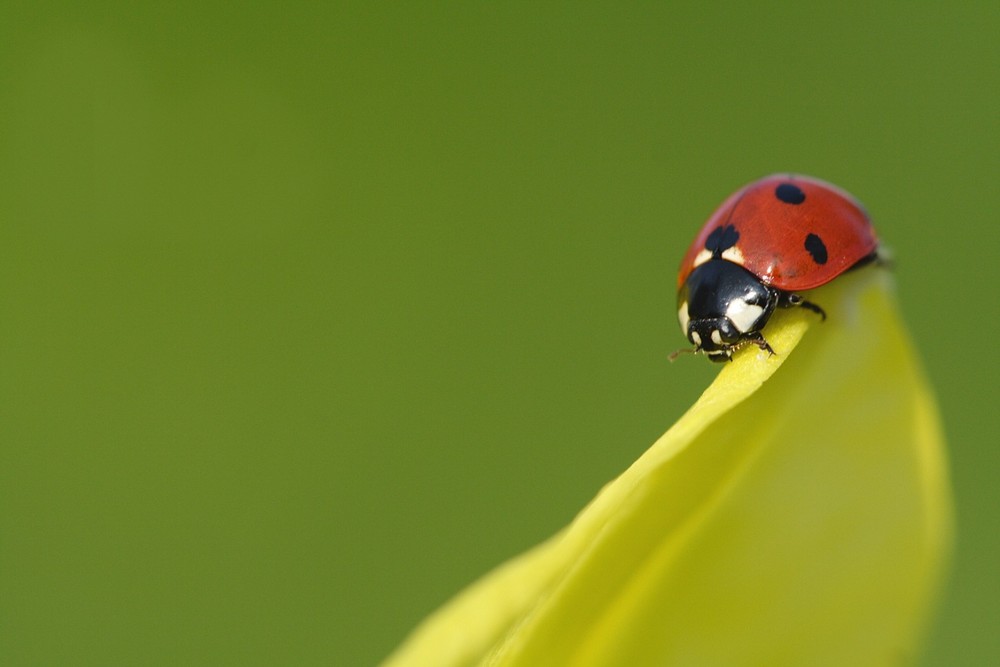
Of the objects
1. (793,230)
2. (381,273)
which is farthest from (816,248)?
(381,273)

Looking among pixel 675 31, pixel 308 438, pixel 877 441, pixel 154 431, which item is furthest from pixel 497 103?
pixel 877 441

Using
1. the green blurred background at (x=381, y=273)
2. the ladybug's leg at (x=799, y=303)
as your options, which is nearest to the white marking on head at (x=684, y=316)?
the ladybug's leg at (x=799, y=303)

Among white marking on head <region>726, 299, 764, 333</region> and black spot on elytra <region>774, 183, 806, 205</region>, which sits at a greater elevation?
black spot on elytra <region>774, 183, 806, 205</region>

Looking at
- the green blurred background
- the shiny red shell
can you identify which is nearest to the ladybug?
the shiny red shell

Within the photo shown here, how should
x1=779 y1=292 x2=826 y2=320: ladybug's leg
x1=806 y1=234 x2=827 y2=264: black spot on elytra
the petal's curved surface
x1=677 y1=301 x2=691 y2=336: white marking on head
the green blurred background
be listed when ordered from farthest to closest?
the green blurred background < x1=677 y1=301 x2=691 y2=336: white marking on head < x1=806 y1=234 x2=827 y2=264: black spot on elytra < x1=779 y1=292 x2=826 y2=320: ladybug's leg < the petal's curved surface

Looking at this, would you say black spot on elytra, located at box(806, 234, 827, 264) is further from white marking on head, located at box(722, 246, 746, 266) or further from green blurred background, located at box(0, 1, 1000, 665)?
green blurred background, located at box(0, 1, 1000, 665)

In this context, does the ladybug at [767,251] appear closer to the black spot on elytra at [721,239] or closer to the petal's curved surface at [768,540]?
the black spot on elytra at [721,239]

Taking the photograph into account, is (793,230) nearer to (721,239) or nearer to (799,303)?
(721,239)
